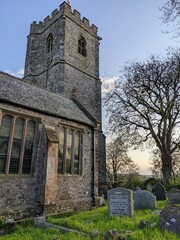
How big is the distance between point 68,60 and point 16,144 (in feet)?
42.4

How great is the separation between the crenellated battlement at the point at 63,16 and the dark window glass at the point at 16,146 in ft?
52.9

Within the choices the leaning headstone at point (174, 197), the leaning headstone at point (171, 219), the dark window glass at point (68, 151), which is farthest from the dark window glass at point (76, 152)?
the leaning headstone at point (171, 219)

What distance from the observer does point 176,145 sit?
1806 cm

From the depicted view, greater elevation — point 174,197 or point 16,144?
point 16,144

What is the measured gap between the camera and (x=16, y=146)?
31.3 ft

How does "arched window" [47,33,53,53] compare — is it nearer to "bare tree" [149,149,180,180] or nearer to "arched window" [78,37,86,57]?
"arched window" [78,37,86,57]

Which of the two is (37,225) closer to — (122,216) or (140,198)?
(122,216)

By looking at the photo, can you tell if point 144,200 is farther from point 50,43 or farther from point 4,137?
point 50,43

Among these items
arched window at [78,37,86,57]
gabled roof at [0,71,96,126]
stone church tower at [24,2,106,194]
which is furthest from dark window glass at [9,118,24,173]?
arched window at [78,37,86,57]

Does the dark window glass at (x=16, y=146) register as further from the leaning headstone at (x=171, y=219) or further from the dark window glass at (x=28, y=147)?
the leaning headstone at (x=171, y=219)

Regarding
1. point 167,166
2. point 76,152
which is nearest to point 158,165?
point 167,166

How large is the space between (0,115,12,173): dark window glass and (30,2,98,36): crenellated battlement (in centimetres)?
1631

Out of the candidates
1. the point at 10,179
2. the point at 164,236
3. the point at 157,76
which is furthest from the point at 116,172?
the point at 164,236

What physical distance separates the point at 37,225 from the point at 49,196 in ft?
7.93
